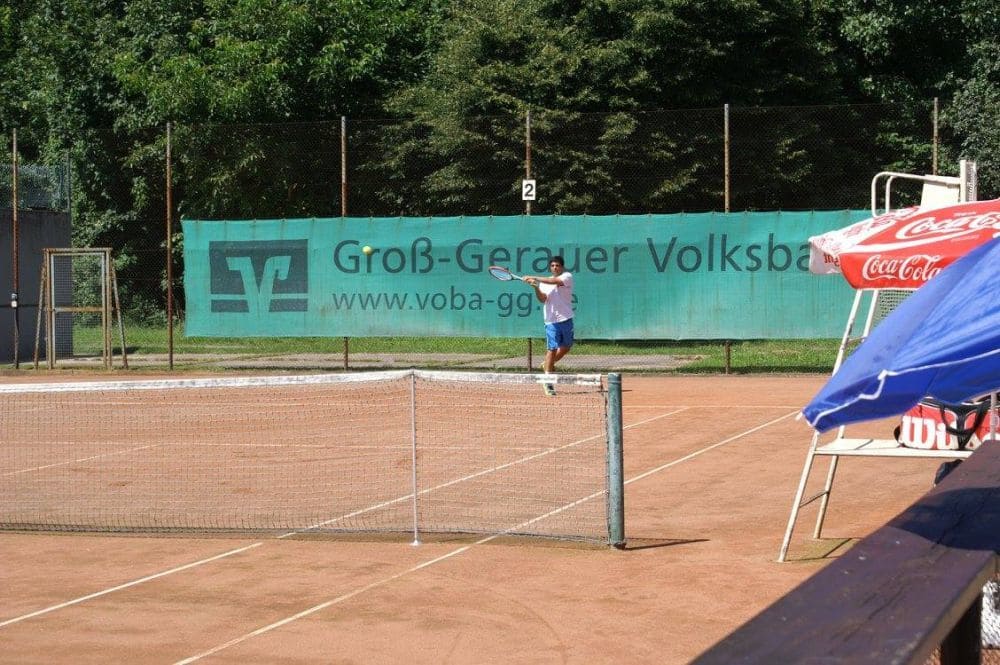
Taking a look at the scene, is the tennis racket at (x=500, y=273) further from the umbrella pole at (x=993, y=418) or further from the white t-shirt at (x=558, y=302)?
the umbrella pole at (x=993, y=418)

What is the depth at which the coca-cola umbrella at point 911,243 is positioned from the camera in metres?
6.41

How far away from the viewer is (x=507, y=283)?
60.6 feet

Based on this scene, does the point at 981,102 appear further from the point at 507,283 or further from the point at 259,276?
the point at 259,276

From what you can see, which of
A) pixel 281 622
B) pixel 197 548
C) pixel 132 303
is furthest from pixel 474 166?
pixel 281 622

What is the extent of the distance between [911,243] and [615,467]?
1.99 meters

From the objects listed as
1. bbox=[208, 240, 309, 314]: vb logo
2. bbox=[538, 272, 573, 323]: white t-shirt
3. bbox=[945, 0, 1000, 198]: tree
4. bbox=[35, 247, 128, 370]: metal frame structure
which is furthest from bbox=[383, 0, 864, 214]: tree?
bbox=[538, 272, 573, 323]: white t-shirt

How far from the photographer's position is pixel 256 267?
1953 centimetres

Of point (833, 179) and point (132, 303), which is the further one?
point (132, 303)

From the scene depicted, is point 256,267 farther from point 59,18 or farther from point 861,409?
point 59,18

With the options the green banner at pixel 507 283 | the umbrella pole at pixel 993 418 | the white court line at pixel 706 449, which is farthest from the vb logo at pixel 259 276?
the umbrella pole at pixel 993 418

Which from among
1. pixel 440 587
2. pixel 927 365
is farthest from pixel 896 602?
pixel 440 587

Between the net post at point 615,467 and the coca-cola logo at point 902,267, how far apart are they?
1481 mm

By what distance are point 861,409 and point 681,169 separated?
21072 mm

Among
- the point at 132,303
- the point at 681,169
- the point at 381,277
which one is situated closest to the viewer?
the point at 381,277
